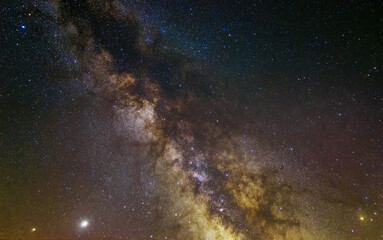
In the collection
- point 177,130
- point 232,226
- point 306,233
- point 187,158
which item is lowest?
point 306,233

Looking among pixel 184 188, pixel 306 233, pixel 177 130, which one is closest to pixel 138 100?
pixel 177 130

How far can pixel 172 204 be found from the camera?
8805 mm

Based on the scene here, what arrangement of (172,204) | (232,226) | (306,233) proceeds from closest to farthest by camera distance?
(306,233)
(172,204)
(232,226)

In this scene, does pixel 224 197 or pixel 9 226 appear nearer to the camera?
pixel 9 226

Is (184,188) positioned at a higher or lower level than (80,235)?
higher

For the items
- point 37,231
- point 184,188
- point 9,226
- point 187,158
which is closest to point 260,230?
point 184,188

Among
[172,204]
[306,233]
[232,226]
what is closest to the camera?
[306,233]

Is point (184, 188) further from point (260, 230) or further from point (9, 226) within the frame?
point (9, 226)

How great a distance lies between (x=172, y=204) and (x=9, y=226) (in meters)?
6.65

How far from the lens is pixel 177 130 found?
8852 millimetres

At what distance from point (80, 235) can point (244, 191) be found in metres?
7.03

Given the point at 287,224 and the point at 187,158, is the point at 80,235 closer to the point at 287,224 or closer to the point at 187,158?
the point at 187,158

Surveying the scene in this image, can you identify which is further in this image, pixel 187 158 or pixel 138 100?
pixel 187 158

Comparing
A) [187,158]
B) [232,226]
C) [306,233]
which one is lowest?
[306,233]
